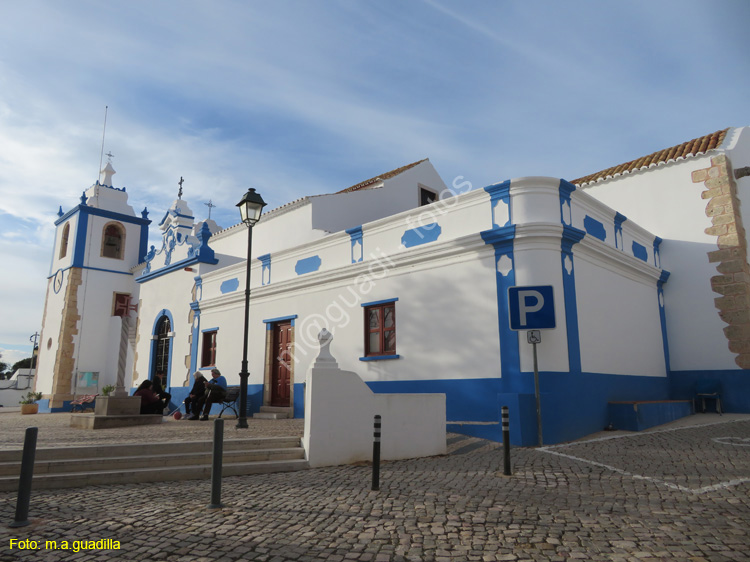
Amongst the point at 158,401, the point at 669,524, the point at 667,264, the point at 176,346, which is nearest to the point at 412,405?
the point at 669,524

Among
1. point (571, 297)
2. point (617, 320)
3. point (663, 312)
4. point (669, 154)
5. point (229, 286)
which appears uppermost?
point (669, 154)

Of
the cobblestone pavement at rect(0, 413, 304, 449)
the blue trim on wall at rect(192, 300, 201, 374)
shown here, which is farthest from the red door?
the blue trim on wall at rect(192, 300, 201, 374)

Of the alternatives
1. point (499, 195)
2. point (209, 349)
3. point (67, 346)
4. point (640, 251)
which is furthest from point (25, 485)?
point (67, 346)

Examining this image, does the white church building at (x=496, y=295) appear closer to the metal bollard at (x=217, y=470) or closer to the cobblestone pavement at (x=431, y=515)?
the cobblestone pavement at (x=431, y=515)

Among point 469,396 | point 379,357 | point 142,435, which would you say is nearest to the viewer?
point 142,435

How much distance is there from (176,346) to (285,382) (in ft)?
19.0

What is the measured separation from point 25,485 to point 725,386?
48.1 ft

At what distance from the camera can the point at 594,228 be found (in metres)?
12.0

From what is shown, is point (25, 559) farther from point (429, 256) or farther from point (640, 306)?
point (640, 306)

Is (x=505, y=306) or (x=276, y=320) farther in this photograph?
(x=276, y=320)

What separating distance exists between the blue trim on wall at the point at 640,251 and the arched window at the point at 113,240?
80.7ft

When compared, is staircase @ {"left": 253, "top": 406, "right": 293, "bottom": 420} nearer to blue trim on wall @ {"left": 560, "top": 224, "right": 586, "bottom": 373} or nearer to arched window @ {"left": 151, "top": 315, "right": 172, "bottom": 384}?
arched window @ {"left": 151, "top": 315, "right": 172, "bottom": 384}

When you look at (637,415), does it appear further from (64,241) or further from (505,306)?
(64,241)

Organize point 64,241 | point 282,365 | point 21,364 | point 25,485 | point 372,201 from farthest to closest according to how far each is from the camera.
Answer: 1. point 21,364
2. point 64,241
3. point 372,201
4. point 282,365
5. point 25,485
